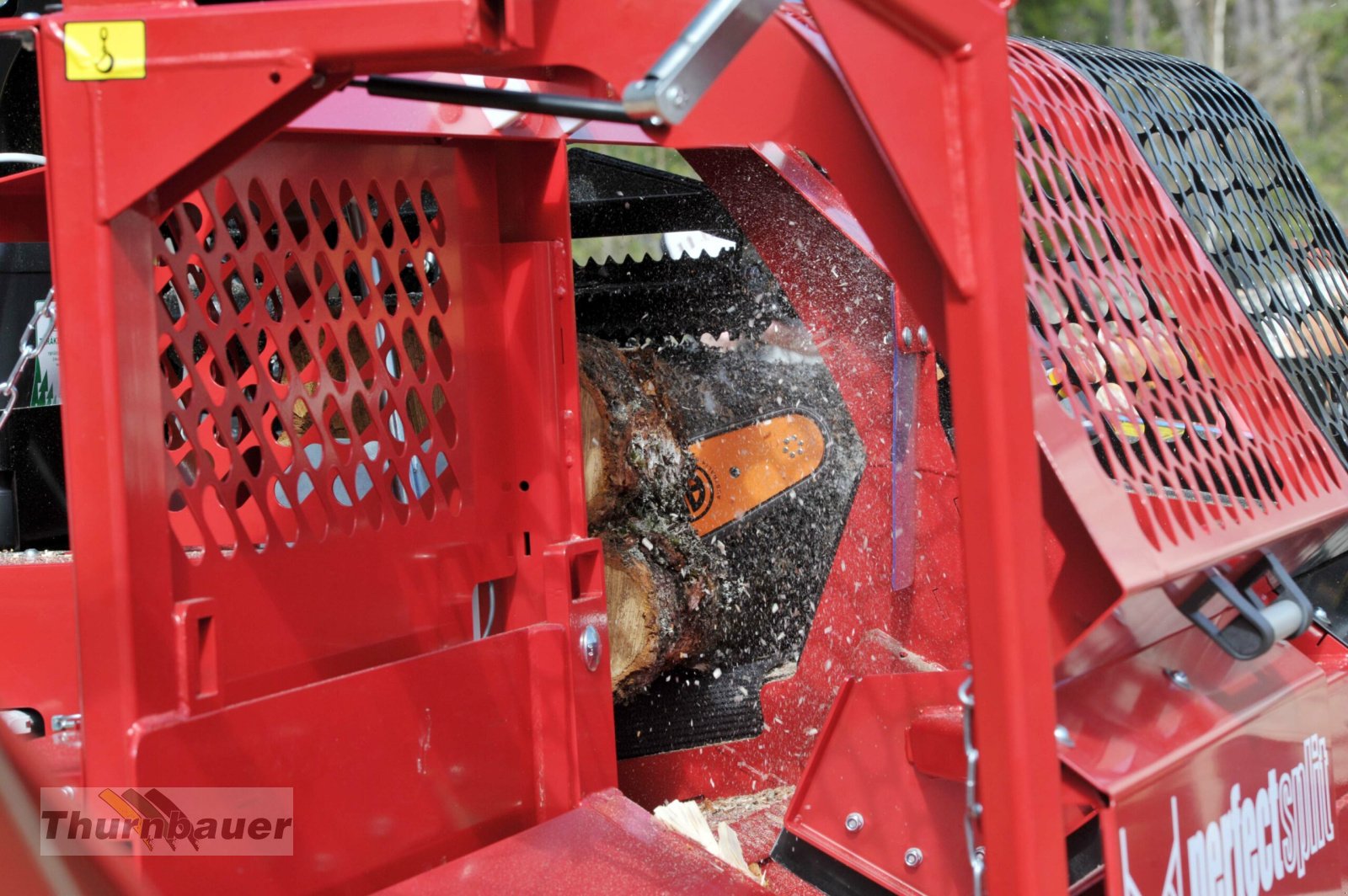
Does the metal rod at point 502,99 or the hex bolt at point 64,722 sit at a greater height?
the metal rod at point 502,99

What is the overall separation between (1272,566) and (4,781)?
1.46 m

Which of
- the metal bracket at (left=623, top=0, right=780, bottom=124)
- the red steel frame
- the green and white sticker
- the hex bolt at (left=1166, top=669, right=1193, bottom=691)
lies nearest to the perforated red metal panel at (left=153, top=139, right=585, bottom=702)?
the red steel frame

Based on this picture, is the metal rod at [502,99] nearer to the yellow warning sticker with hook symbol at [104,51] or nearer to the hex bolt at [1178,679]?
the yellow warning sticker with hook symbol at [104,51]

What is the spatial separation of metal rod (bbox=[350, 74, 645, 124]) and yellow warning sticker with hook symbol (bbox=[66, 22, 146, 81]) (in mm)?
238

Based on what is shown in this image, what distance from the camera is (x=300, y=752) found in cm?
174

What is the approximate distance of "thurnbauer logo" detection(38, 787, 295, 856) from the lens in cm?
151

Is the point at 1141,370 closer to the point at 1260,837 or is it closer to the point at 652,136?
the point at 1260,837

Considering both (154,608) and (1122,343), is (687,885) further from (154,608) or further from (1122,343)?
(1122,343)

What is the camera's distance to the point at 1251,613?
1.57 m

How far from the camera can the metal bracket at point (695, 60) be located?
122 centimetres

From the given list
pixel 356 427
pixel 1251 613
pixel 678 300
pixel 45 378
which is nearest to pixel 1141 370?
pixel 1251 613

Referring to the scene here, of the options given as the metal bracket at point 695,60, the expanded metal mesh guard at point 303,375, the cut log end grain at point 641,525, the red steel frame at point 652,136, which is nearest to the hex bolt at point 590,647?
the expanded metal mesh guard at point 303,375

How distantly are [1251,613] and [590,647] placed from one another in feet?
3.57

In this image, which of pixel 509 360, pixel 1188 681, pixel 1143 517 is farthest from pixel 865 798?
pixel 509 360
